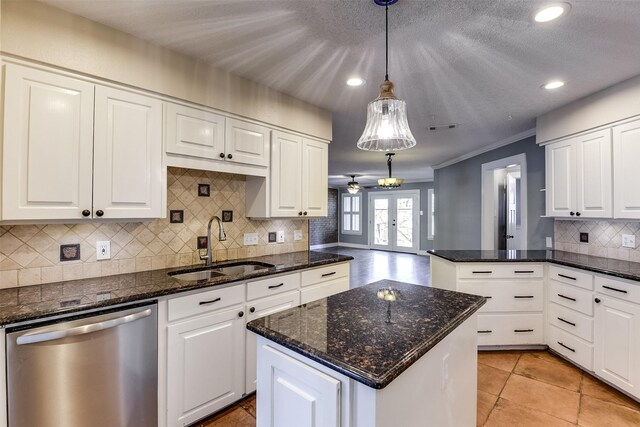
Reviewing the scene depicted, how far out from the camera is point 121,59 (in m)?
1.90

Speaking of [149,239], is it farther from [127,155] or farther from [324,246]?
[324,246]

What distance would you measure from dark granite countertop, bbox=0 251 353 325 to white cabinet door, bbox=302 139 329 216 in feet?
3.29

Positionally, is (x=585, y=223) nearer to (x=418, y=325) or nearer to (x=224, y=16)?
(x=418, y=325)

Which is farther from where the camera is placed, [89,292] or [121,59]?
[121,59]

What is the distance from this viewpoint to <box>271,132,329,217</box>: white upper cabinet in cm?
282

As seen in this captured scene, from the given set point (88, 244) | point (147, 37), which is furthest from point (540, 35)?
point (88, 244)

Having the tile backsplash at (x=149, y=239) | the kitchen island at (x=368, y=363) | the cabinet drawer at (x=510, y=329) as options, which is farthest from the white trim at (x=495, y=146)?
the kitchen island at (x=368, y=363)

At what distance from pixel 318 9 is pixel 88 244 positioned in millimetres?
2001

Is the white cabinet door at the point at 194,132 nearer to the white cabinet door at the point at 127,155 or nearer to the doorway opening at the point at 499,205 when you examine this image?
the white cabinet door at the point at 127,155

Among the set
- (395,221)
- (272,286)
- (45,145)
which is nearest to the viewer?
(45,145)

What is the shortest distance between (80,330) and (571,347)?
143 inches

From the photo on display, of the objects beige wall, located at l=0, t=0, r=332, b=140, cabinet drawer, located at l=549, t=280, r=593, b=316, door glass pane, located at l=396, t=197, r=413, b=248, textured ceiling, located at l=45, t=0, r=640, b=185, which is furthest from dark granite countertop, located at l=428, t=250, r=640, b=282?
door glass pane, located at l=396, t=197, r=413, b=248

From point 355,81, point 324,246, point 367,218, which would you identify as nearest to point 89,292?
point 355,81

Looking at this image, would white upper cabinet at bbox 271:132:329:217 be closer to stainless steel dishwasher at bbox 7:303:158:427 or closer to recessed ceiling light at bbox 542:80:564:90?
stainless steel dishwasher at bbox 7:303:158:427
